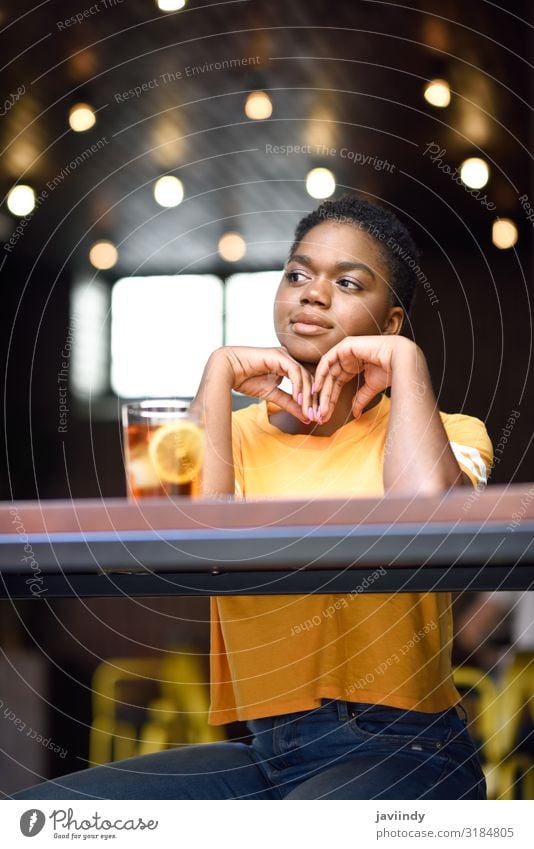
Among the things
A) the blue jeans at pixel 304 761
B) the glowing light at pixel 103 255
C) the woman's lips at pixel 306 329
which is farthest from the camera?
the glowing light at pixel 103 255

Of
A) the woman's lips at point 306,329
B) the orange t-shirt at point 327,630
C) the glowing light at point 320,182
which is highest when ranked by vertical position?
the glowing light at point 320,182

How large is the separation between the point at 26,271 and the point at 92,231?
1.63 ft

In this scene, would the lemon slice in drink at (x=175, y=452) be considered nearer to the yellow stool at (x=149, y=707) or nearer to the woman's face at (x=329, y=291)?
the woman's face at (x=329, y=291)

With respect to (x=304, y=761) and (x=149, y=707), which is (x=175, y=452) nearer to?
(x=304, y=761)

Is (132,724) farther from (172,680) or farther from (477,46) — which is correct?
(477,46)

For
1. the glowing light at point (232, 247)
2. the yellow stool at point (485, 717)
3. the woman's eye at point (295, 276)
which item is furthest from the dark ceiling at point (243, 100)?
the yellow stool at point (485, 717)

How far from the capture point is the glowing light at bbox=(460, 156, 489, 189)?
7.37 ft

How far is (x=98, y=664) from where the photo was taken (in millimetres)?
3068

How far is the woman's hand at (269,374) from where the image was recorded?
2.40ft

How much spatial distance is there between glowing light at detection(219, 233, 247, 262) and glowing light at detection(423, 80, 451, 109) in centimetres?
115

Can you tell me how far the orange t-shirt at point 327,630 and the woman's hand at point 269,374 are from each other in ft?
0.25

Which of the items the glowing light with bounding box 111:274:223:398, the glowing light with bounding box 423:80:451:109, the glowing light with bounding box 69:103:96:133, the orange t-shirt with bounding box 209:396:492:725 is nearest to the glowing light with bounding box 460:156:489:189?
the glowing light with bounding box 423:80:451:109

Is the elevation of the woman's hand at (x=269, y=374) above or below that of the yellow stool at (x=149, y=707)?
above

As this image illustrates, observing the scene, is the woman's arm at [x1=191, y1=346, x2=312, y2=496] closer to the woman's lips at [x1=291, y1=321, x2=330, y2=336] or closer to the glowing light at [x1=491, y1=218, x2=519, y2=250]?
the woman's lips at [x1=291, y1=321, x2=330, y2=336]
